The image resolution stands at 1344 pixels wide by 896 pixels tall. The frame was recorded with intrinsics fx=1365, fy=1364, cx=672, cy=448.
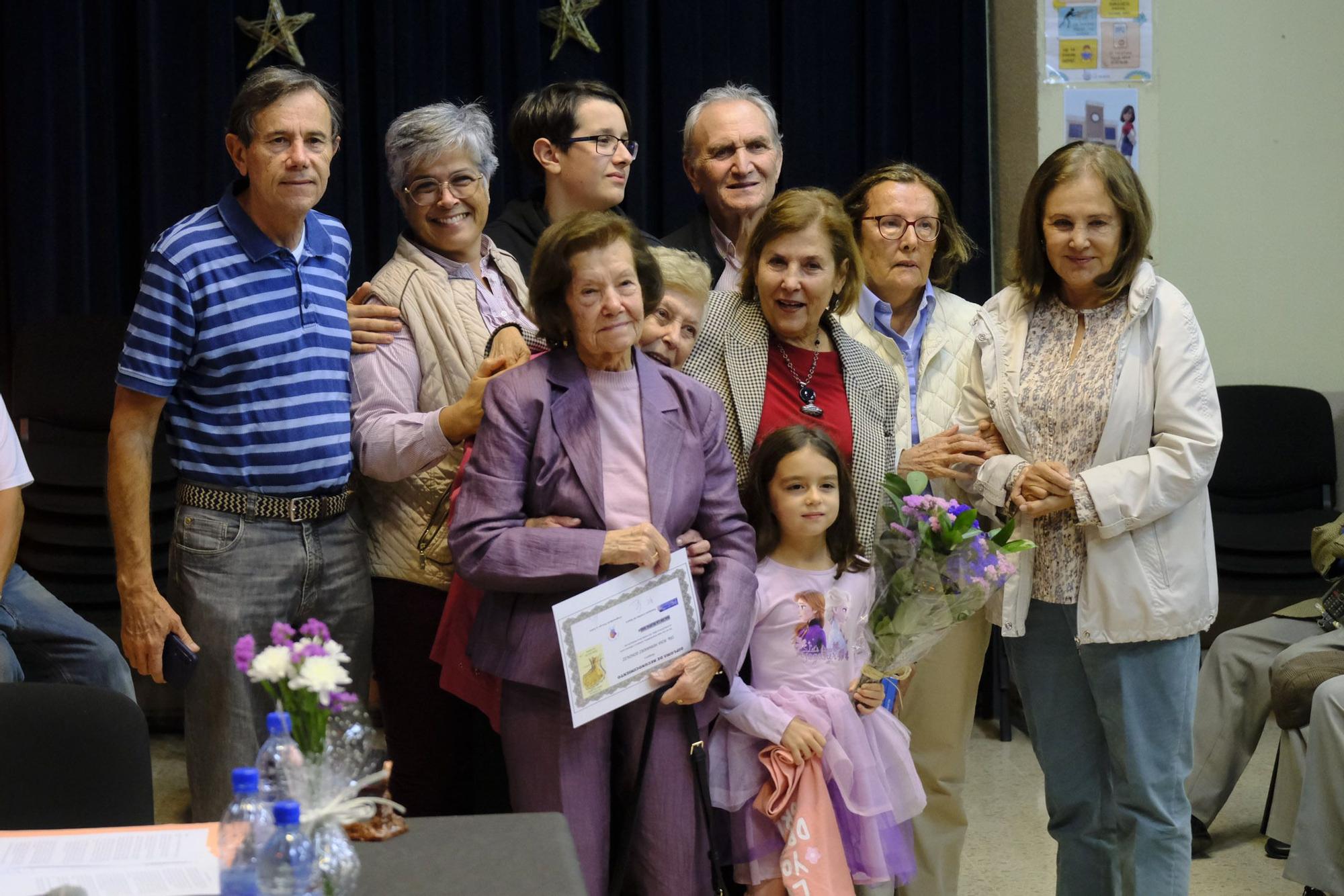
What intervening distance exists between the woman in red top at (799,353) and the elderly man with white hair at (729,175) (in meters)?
0.32

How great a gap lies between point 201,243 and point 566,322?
0.68 m

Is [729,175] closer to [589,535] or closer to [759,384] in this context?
[759,384]

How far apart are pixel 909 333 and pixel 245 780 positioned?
2052 mm

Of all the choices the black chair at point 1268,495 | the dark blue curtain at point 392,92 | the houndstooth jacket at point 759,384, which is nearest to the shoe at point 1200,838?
the black chair at point 1268,495

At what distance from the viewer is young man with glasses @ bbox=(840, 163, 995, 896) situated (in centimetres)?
296

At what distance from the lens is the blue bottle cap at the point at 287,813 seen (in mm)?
1353

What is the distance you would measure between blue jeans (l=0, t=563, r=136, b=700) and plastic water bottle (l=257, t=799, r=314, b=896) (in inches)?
74.3

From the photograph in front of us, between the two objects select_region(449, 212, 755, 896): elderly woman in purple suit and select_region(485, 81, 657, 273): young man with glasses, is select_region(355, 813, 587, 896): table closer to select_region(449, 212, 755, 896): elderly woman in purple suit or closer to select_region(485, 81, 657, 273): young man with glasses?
select_region(449, 212, 755, 896): elderly woman in purple suit

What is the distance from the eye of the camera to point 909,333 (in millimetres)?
3086

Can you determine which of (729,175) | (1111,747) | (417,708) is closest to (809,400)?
(729,175)

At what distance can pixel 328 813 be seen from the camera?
141cm

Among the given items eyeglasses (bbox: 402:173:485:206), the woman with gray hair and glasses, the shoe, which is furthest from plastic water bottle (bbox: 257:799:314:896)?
the shoe

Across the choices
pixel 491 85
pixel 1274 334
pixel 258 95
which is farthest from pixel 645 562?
pixel 1274 334

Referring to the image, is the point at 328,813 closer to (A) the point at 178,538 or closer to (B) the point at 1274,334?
(A) the point at 178,538
